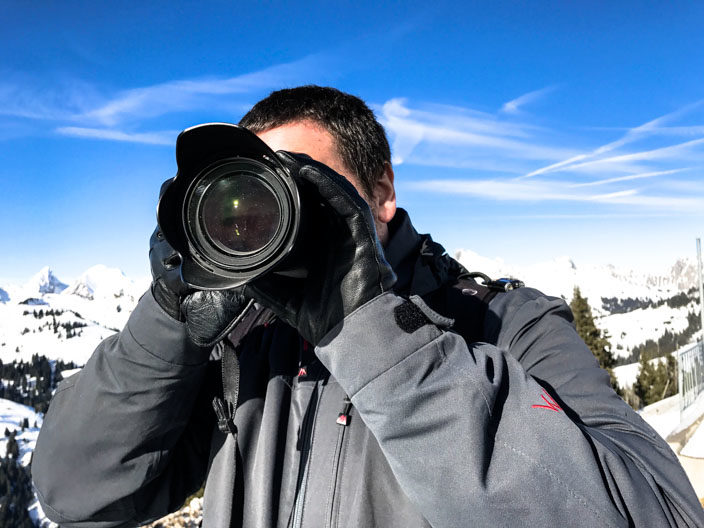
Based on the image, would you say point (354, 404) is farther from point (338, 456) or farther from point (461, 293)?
point (461, 293)

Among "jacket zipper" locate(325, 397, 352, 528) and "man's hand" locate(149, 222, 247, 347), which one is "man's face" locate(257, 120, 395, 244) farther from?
"jacket zipper" locate(325, 397, 352, 528)

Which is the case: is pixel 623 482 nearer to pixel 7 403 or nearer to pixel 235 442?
pixel 235 442

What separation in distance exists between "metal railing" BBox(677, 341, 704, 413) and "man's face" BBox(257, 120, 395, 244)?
1173cm

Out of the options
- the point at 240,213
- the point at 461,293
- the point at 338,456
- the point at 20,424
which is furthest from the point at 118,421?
the point at 20,424

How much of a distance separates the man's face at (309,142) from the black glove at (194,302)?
63 centimetres

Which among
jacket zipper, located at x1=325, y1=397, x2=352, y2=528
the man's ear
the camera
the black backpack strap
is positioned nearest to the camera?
the camera

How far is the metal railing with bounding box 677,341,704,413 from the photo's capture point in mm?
11352

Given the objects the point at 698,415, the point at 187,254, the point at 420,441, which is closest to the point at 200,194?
the point at 187,254

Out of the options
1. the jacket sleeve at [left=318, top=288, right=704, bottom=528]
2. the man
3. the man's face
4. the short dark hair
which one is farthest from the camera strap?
the short dark hair

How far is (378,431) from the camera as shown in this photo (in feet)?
4.32

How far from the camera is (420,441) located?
1.28m

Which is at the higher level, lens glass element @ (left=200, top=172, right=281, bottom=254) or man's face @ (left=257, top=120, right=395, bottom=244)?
man's face @ (left=257, top=120, right=395, bottom=244)

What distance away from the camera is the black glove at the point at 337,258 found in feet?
4.54

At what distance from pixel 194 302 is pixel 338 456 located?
0.66m
